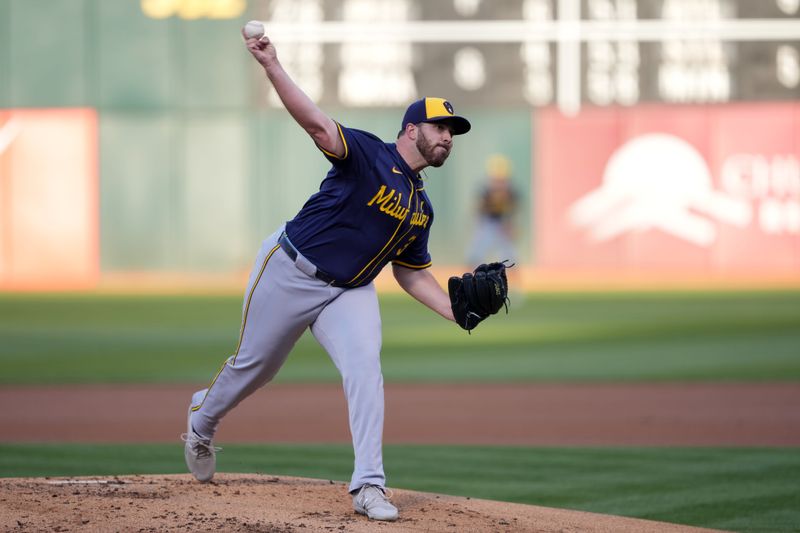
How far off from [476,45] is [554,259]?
166 inches

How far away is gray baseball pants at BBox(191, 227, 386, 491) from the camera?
4586 mm

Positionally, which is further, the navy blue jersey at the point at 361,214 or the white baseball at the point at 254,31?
the navy blue jersey at the point at 361,214

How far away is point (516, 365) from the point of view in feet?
35.6

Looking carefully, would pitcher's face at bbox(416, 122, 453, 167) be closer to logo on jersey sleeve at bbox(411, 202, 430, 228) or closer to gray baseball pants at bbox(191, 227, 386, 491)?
logo on jersey sleeve at bbox(411, 202, 430, 228)

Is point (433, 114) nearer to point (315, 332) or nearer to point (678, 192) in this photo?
point (315, 332)

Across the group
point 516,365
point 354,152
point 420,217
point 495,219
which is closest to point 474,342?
point 516,365

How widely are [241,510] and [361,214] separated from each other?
1.16 metres

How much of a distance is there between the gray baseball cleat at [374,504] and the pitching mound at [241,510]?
32mm

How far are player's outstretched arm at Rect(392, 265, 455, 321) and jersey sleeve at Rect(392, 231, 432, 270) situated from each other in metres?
0.03

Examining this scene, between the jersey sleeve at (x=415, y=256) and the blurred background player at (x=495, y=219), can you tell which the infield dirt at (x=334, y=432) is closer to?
the jersey sleeve at (x=415, y=256)

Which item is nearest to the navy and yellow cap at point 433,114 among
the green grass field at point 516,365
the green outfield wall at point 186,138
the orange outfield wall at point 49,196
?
the green grass field at point 516,365

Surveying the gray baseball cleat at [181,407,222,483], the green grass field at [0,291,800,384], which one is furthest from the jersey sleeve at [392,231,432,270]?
the green grass field at [0,291,800,384]

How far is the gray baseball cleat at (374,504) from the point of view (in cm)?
438

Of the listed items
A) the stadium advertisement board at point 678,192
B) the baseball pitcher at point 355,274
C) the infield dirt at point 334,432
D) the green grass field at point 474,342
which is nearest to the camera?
the infield dirt at point 334,432
